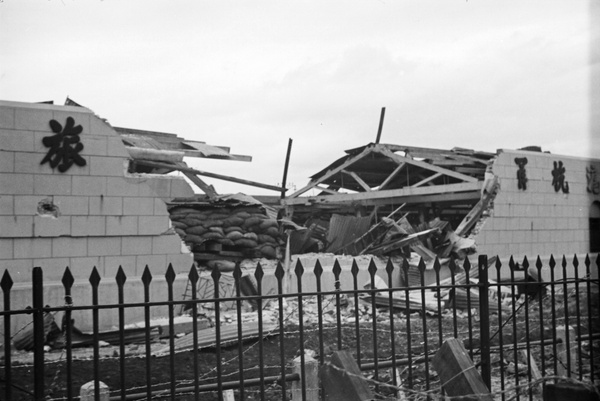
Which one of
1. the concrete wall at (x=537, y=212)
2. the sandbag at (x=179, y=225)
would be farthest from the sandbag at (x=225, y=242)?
the concrete wall at (x=537, y=212)

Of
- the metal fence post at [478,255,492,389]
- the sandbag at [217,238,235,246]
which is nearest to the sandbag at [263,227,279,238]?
the sandbag at [217,238,235,246]

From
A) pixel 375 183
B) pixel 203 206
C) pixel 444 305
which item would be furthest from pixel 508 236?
pixel 203 206

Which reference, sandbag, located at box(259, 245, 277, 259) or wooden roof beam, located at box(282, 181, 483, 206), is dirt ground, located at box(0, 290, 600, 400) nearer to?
sandbag, located at box(259, 245, 277, 259)

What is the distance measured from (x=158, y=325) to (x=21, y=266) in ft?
7.81

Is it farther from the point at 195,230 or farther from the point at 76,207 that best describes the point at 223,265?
the point at 76,207

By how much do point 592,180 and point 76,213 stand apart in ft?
47.9

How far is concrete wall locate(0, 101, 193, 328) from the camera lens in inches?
406

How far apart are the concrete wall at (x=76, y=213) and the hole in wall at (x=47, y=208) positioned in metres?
0.02

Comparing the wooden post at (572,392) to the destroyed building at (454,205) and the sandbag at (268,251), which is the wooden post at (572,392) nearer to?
the sandbag at (268,251)

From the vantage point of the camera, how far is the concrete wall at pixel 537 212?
53.5 feet

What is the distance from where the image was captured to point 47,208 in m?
10.6

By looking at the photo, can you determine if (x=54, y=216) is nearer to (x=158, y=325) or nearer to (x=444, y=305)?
(x=158, y=325)

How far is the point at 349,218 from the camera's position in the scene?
16.2 meters

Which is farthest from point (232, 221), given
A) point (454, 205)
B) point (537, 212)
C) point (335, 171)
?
point (454, 205)
